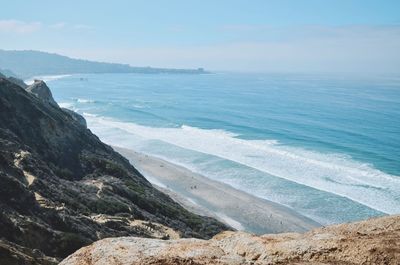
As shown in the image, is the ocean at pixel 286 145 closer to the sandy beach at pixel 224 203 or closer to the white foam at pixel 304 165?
the white foam at pixel 304 165

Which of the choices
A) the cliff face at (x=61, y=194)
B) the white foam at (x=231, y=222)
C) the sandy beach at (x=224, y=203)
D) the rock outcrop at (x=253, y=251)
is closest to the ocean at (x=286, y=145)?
the sandy beach at (x=224, y=203)

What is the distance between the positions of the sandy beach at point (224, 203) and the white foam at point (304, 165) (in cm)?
1182

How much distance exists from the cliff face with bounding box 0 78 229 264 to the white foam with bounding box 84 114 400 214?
103ft

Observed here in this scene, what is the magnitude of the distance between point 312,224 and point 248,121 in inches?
2989

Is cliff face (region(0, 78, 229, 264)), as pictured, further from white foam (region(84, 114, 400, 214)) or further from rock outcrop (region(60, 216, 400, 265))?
white foam (region(84, 114, 400, 214))

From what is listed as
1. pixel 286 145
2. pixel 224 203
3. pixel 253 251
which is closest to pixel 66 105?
pixel 286 145

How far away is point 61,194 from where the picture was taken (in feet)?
120

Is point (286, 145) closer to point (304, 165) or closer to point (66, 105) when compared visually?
point (304, 165)

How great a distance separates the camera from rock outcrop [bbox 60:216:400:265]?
1007cm

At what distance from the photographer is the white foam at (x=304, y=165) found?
231 feet

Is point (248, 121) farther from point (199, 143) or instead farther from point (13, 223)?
point (13, 223)

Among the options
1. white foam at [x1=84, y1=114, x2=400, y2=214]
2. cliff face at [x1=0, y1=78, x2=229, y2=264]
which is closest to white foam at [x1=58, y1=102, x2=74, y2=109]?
white foam at [x1=84, y1=114, x2=400, y2=214]

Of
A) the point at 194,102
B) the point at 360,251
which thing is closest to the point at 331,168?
the point at 360,251

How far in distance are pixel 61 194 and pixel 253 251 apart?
28451 mm
